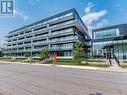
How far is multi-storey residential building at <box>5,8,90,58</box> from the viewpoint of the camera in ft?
156

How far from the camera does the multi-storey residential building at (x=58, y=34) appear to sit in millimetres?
47588

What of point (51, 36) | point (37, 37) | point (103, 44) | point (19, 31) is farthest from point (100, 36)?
point (19, 31)

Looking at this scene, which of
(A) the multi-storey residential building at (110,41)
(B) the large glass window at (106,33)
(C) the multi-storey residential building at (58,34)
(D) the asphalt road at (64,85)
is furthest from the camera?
(C) the multi-storey residential building at (58,34)

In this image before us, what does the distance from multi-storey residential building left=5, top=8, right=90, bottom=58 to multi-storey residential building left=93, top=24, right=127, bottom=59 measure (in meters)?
6.74

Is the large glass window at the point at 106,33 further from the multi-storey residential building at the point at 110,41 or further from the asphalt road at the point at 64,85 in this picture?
the asphalt road at the point at 64,85

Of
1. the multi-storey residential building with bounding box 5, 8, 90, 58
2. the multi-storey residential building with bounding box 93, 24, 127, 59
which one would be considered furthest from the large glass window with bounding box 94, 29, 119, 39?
the multi-storey residential building with bounding box 5, 8, 90, 58

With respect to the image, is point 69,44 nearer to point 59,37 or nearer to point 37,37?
point 59,37

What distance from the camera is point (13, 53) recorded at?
85250mm

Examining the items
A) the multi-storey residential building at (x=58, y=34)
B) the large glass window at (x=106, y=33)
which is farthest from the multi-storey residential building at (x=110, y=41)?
the multi-storey residential building at (x=58, y=34)

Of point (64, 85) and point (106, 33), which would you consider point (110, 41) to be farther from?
point (64, 85)

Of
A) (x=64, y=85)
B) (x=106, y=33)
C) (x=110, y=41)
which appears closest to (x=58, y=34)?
(x=106, y=33)

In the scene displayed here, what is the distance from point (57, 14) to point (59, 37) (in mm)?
10584

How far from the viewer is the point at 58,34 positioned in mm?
51594

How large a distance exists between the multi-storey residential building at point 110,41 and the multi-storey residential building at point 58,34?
6740mm
